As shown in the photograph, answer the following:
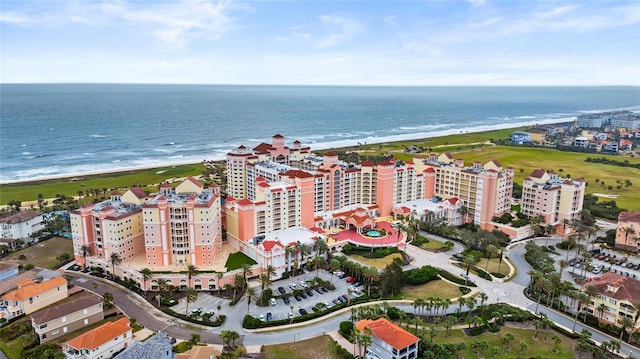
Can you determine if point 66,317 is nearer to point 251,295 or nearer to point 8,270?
point 8,270

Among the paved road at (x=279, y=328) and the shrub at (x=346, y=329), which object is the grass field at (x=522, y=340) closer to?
the paved road at (x=279, y=328)

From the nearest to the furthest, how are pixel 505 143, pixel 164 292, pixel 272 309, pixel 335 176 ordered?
1. pixel 272 309
2. pixel 164 292
3. pixel 335 176
4. pixel 505 143

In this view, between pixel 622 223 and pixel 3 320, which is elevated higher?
pixel 622 223

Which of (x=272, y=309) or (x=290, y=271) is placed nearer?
(x=272, y=309)

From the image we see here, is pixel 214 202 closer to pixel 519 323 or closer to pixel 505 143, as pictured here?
pixel 519 323

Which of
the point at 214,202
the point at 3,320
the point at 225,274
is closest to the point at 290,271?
the point at 225,274

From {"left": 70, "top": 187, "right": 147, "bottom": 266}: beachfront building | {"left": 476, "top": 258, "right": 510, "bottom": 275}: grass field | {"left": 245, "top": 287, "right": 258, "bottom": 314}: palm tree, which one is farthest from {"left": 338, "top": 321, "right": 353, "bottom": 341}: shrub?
{"left": 70, "top": 187, "right": 147, "bottom": 266}: beachfront building

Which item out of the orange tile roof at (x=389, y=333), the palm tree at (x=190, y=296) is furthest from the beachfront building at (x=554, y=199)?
the palm tree at (x=190, y=296)

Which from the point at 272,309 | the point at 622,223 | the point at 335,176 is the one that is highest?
the point at 335,176
